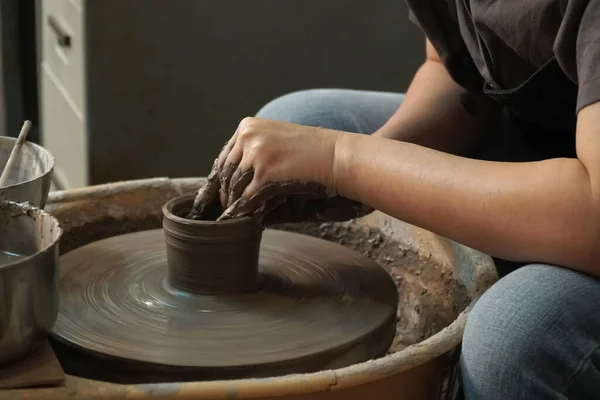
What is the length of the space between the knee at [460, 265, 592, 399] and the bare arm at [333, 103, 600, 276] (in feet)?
0.15

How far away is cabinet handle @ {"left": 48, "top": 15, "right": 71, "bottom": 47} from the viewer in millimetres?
2199

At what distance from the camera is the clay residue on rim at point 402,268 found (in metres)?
1.36

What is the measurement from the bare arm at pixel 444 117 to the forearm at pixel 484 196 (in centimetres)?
31

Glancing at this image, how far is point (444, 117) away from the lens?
141 centimetres

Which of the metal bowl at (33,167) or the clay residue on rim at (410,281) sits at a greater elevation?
the metal bowl at (33,167)

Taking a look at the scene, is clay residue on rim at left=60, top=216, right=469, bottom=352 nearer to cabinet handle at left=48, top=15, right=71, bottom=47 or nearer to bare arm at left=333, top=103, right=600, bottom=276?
bare arm at left=333, top=103, right=600, bottom=276

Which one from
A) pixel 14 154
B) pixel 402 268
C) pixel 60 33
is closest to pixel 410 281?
pixel 402 268

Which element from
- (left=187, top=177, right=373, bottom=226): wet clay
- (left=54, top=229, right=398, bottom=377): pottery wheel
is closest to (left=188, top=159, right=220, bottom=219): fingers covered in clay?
(left=187, top=177, right=373, bottom=226): wet clay

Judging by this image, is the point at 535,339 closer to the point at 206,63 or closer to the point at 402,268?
the point at 402,268

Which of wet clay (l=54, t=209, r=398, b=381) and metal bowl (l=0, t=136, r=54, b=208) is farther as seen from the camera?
metal bowl (l=0, t=136, r=54, b=208)

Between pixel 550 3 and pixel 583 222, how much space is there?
0.27 m

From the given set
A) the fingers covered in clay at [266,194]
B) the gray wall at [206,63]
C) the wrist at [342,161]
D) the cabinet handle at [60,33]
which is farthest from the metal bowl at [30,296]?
the cabinet handle at [60,33]

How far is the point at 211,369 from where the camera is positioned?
972 mm

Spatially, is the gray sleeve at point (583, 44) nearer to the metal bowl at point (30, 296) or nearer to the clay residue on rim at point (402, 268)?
the clay residue on rim at point (402, 268)
